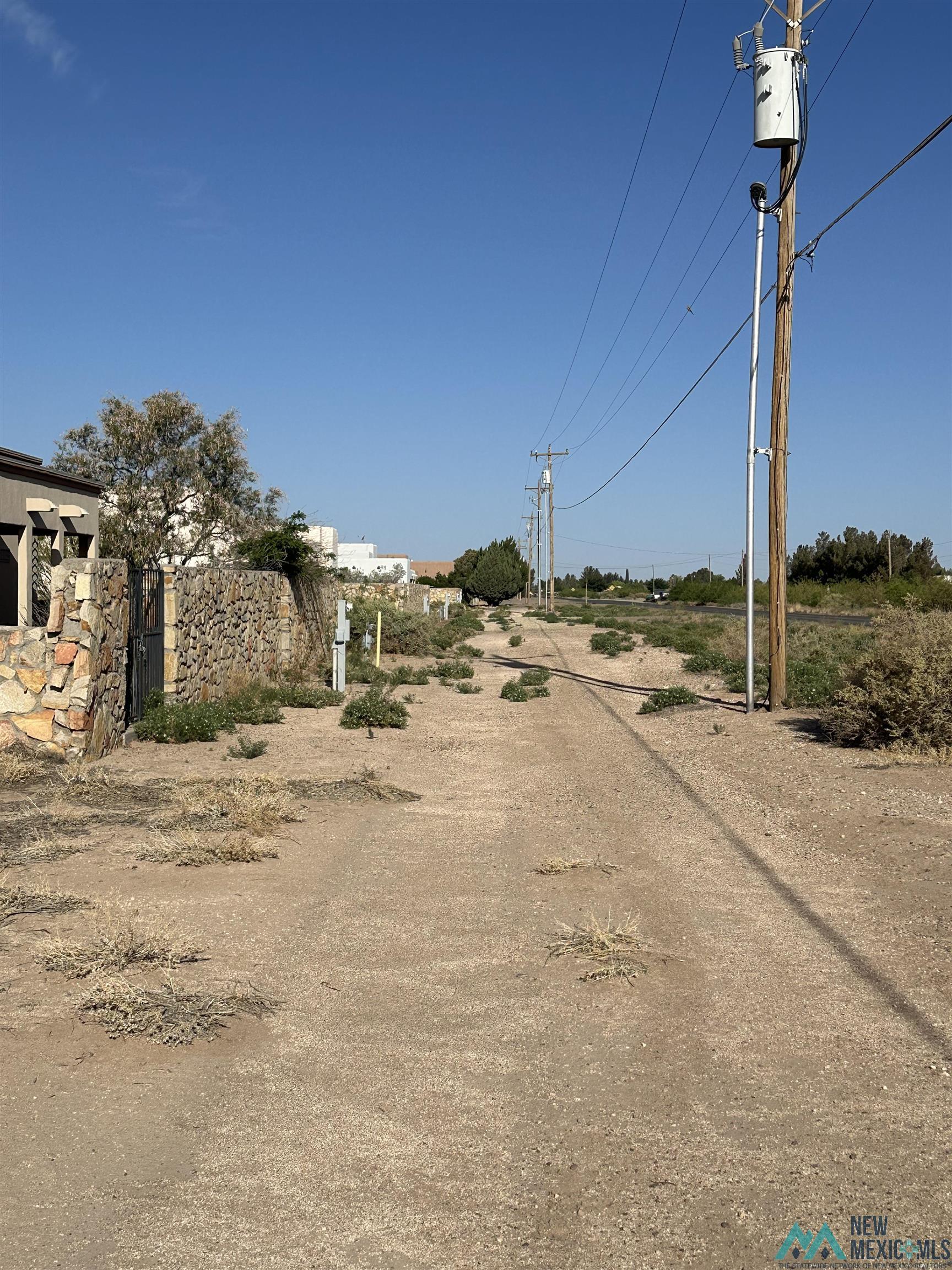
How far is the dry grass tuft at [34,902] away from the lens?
6.78 metres

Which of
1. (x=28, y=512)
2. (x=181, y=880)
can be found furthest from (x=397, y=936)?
(x=28, y=512)

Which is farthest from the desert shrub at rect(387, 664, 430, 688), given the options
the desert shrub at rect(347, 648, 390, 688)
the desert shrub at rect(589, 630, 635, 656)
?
the desert shrub at rect(589, 630, 635, 656)

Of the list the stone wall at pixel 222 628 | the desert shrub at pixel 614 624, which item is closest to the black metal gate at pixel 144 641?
the stone wall at pixel 222 628

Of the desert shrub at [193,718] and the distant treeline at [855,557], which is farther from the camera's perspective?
the distant treeline at [855,557]

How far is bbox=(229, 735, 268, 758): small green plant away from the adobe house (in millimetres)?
4482

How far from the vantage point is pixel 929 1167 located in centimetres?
394

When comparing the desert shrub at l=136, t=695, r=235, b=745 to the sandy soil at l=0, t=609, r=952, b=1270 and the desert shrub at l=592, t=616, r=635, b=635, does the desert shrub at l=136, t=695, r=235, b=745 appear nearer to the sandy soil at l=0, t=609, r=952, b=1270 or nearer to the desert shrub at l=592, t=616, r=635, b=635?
the sandy soil at l=0, t=609, r=952, b=1270

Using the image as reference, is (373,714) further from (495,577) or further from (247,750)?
(495,577)

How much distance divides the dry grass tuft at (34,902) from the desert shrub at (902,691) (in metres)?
9.10

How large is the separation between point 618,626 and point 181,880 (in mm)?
42115

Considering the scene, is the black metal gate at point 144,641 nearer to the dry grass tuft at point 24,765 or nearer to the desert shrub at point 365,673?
the dry grass tuft at point 24,765

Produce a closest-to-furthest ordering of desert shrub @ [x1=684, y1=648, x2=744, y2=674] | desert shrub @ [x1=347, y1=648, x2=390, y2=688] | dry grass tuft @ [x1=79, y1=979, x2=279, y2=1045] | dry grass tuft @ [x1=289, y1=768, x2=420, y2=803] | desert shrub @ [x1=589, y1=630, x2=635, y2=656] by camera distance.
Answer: dry grass tuft @ [x1=79, y1=979, x2=279, y2=1045]
dry grass tuft @ [x1=289, y1=768, x2=420, y2=803]
desert shrub @ [x1=347, y1=648, x2=390, y2=688]
desert shrub @ [x1=684, y1=648, x2=744, y2=674]
desert shrub @ [x1=589, y1=630, x2=635, y2=656]

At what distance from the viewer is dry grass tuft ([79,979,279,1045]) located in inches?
199

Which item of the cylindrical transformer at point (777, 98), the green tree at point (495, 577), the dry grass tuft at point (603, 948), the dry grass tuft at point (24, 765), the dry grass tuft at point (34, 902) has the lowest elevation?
the dry grass tuft at point (603, 948)
